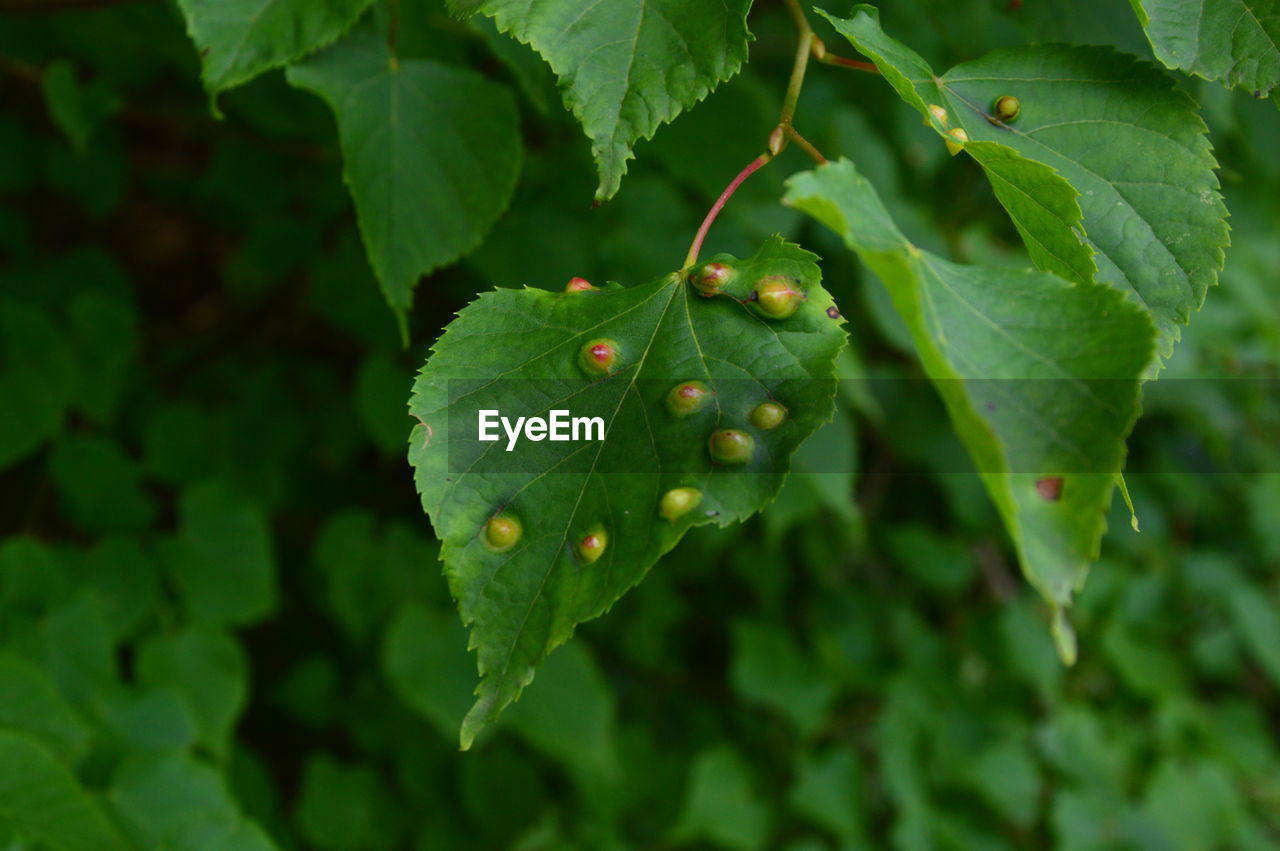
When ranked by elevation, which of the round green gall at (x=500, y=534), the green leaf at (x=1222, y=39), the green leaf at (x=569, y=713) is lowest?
the green leaf at (x=569, y=713)

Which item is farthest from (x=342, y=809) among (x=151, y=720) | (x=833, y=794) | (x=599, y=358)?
(x=599, y=358)

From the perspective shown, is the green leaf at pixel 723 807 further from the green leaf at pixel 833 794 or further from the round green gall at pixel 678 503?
the round green gall at pixel 678 503

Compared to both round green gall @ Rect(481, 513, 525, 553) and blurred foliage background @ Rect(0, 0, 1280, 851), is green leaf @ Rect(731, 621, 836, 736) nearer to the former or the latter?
blurred foliage background @ Rect(0, 0, 1280, 851)

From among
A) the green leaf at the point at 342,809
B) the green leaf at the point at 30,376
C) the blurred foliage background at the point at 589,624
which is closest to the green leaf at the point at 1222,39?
the blurred foliage background at the point at 589,624

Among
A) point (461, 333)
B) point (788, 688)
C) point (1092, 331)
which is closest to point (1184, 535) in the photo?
point (788, 688)

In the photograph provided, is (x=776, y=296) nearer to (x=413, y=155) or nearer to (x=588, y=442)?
(x=588, y=442)

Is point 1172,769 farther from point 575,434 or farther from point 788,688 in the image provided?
point 575,434

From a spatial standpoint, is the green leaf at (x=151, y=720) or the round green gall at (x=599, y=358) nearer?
the round green gall at (x=599, y=358)

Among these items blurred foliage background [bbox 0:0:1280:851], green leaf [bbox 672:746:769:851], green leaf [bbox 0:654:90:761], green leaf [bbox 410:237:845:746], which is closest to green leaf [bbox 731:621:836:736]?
blurred foliage background [bbox 0:0:1280:851]
